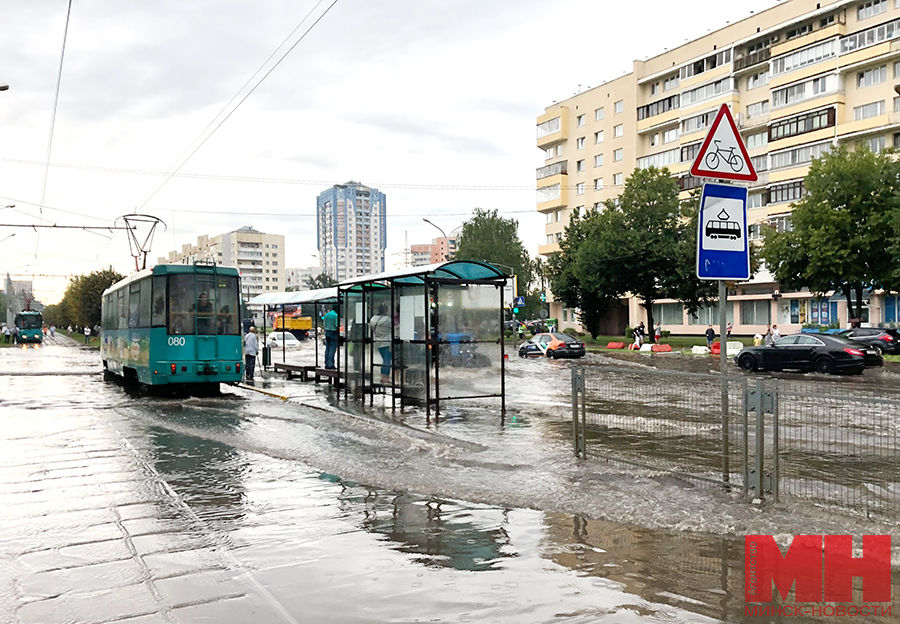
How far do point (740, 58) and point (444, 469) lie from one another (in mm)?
64265

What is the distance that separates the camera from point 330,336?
2428 centimetres

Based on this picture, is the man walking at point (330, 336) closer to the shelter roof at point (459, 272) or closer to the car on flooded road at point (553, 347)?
the shelter roof at point (459, 272)

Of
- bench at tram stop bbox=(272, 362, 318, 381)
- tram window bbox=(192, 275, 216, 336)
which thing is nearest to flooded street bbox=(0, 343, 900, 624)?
tram window bbox=(192, 275, 216, 336)

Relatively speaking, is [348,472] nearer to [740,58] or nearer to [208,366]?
[208,366]

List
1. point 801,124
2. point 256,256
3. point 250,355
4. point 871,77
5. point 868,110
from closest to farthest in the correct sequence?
1. point 250,355
2. point 871,77
3. point 868,110
4. point 801,124
5. point 256,256

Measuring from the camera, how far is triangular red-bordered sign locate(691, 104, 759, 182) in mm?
7625

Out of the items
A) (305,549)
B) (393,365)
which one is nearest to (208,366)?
(393,365)

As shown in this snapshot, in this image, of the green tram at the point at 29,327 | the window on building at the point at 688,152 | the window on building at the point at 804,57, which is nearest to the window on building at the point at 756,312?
the window on building at the point at 688,152

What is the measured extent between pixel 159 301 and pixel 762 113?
5740 cm

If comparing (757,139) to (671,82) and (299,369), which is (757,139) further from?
(299,369)

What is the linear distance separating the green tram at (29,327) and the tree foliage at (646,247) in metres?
51.4

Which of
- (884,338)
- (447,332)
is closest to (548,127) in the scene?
(884,338)

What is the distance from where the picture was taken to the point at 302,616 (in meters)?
4.66

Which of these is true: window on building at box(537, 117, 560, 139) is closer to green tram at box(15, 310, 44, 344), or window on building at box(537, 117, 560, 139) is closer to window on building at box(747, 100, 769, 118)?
window on building at box(747, 100, 769, 118)
